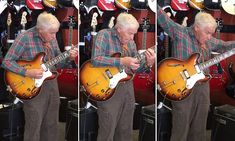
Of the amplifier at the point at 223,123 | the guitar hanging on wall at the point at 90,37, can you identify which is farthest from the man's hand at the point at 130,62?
the amplifier at the point at 223,123

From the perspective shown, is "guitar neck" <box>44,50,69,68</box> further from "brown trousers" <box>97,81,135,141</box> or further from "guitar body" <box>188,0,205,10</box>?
"guitar body" <box>188,0,205,10</box>

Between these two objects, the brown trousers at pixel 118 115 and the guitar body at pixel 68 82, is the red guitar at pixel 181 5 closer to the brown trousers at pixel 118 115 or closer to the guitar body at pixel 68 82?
the brown trousers at pixel 118 115

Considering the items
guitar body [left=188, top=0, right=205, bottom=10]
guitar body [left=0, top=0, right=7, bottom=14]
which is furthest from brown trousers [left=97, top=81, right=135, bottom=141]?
guitar body [left=0, top=0, right=7, bottom=14]

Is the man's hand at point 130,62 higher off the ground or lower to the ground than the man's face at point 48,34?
lower

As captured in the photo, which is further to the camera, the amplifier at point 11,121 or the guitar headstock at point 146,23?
the amplifier at point 11,121

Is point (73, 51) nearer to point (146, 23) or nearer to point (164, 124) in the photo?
point (146, 23)

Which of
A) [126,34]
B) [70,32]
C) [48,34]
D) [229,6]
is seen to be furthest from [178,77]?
[48,34]

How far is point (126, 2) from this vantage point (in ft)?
8.54

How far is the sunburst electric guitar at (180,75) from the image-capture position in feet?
8.35

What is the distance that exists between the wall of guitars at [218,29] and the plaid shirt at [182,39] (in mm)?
32

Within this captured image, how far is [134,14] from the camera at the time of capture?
2607 millimetres

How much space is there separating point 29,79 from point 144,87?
78cm

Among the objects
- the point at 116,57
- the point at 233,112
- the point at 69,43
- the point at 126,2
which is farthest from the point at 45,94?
the point at 233,112

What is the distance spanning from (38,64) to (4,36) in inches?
11.6
